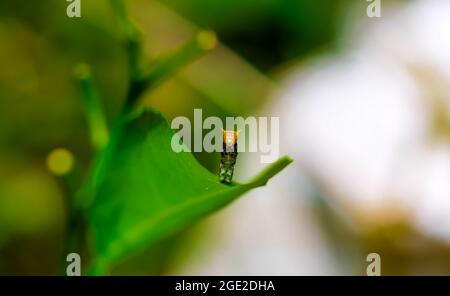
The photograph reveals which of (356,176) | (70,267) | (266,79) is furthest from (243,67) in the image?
(70,267)

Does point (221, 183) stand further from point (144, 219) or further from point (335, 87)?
point (335, 87)

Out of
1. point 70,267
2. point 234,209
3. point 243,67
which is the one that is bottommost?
point 70,267

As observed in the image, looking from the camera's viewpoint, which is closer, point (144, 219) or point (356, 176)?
point (144, 219)

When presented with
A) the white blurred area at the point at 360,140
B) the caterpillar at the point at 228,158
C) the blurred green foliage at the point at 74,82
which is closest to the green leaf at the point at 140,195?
the caterpillar at the point at 228,158

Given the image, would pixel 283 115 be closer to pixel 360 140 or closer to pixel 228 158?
pixel 360 140

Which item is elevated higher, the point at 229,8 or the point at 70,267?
the point at 229,8

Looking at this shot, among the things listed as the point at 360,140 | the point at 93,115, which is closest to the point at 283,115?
the point at 360,140

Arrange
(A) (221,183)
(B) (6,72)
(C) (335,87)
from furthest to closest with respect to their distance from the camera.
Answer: (C) (335,87) < (B) (6,72) < (A) (221,183)

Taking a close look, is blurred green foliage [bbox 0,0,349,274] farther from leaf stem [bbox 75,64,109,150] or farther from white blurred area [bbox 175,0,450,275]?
leaf stem [bbox 75,64,109,150]
